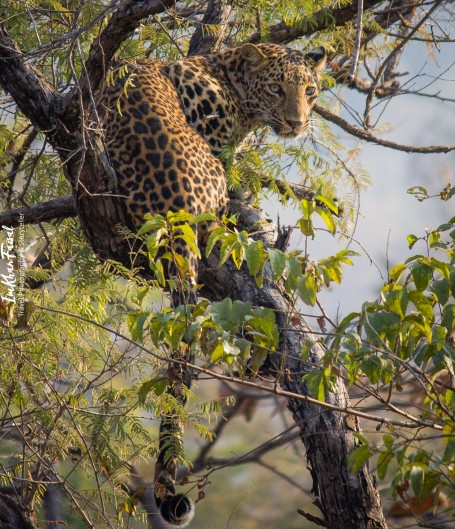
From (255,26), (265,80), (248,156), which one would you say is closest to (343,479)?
(248,156)

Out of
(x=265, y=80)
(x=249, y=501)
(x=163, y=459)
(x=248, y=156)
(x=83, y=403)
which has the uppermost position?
(x=265, y=80)

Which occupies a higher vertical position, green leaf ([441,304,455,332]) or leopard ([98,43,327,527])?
leopard ([98,43,327,527])

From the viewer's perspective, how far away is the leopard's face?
22.3 ft

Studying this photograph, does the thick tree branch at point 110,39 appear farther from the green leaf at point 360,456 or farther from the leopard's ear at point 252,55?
the leopard's ear at point 252,55

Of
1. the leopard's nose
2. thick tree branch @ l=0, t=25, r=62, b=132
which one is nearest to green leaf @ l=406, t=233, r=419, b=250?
thick tree branch @ l=0, t=25, r=62, b=132

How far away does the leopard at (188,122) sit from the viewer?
17.1 feet

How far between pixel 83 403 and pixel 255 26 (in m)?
3.29

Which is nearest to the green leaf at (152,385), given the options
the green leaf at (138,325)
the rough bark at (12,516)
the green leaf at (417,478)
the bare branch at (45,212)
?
the green leaf at (138,325)

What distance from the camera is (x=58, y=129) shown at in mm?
4754

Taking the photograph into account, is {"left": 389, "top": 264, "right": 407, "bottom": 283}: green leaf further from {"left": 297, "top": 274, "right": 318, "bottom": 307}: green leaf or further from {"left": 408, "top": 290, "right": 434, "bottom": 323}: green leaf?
{"left": 297, "top": 274, "right": 318, "bottom": 307}: green leaf

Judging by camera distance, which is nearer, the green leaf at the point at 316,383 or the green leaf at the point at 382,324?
the green leaf at the point at 382,324

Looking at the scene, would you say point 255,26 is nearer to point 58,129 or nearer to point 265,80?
point 265,80

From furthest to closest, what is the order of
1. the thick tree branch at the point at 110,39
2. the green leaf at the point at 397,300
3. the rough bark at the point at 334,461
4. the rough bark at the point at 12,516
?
the rough bark at the point at 334,461
the rough bark at the point at 12,516
the thick tree branch at the point at 110,39
the green leaf at the point at 397,300

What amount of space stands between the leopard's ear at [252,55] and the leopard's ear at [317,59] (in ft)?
1.24
